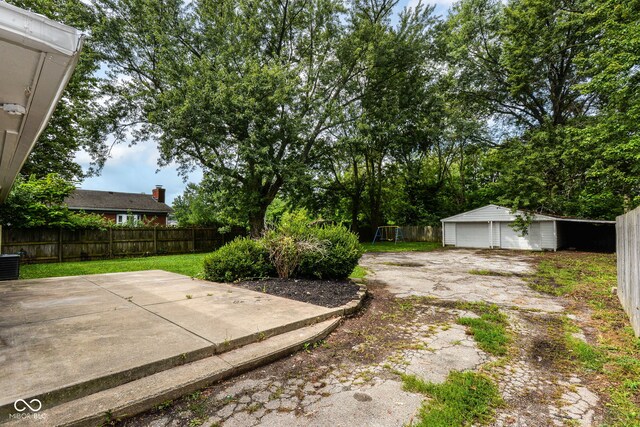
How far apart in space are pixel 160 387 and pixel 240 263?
3.98 m

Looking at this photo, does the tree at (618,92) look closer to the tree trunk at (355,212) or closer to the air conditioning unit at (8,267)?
the tree trunk at (355,212)

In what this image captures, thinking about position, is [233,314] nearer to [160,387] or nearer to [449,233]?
[160,387]

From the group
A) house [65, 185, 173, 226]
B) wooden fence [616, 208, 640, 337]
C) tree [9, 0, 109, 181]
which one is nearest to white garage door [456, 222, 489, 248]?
wooden fence [616, 208, 640, 337]

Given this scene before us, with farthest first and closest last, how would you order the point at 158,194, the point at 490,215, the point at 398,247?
the point at 158,194
the point at 398,247
the point at 490,215

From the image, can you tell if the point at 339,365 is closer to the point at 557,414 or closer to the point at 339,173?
the point at 557,414

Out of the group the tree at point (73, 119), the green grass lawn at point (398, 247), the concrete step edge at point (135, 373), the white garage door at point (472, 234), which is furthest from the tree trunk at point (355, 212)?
the concrete step edge at point (135, 373)

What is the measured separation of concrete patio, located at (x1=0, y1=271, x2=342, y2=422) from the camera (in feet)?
7.48

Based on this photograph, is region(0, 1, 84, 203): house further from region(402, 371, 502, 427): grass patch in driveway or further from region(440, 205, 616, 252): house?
region(440, 205, 616, 252): house

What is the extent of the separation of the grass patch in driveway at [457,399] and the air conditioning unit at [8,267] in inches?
362

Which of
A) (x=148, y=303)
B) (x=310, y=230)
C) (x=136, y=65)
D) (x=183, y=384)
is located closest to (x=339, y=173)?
(x=136, y=65)

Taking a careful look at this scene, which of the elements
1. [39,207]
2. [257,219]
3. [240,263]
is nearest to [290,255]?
[240,263]

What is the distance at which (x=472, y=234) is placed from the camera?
19.6 meters

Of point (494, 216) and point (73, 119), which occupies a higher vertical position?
point (73, 119)

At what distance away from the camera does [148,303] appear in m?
4.56
